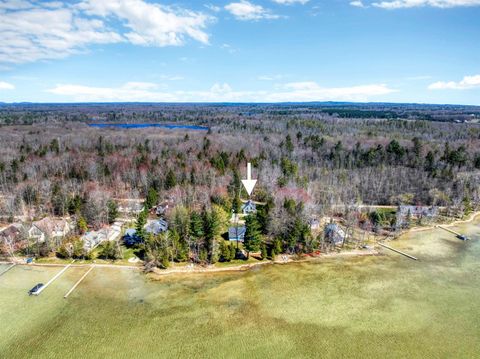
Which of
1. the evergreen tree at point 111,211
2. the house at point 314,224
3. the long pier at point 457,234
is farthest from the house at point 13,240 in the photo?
the long pier at point 457,234

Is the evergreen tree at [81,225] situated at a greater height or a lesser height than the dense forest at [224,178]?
lesser

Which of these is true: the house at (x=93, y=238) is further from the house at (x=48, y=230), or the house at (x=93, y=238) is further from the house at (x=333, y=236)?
the house at (x=333, y=236)

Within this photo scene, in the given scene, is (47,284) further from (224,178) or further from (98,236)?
(224,178)

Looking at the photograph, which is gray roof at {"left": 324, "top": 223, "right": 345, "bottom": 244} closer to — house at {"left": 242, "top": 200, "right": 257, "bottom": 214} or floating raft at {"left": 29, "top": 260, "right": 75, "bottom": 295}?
house at {"left": 242, "top": 200, "right": 257, "bottom": 214}

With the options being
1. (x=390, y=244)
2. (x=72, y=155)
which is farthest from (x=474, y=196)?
(x=72, y=155)

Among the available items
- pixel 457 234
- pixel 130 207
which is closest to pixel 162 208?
pixel 130 207
